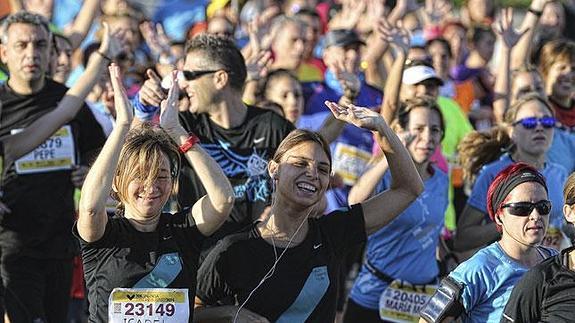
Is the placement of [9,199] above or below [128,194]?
below

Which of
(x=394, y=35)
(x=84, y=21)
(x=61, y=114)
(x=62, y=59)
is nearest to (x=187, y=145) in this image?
(x=61, y=114)

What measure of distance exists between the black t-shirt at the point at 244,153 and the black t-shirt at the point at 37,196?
1.20m

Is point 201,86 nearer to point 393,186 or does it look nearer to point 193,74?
point 193,74

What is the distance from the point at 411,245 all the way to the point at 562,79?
221 cm

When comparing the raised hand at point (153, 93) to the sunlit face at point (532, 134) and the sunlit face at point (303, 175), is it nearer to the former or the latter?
the sunlit face at point (303, 175)

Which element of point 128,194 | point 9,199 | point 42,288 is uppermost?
point 128,194

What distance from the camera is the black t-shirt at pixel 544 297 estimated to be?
192 inches

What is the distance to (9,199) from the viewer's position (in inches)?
285

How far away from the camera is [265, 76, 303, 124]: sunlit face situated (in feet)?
27.2

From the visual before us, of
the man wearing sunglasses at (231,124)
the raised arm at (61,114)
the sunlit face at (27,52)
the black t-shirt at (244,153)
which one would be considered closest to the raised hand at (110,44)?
the raised arm at (61,114)

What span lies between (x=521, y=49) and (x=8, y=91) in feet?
→ 13.4

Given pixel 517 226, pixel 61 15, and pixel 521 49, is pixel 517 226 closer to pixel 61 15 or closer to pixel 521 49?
Answer: pixel 521 49

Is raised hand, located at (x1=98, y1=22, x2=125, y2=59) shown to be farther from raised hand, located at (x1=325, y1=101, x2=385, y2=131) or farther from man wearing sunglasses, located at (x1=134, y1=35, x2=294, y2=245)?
raised hand, located at (x1=325, y1=101, x2=385, y2=131)

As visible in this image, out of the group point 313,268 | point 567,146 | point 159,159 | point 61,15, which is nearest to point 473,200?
point 567,146
